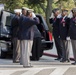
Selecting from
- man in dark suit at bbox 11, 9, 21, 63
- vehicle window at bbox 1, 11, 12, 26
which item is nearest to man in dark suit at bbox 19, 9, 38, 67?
man in dark suit at bbox 11, 9, 21, 63

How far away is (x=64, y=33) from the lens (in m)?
13.7

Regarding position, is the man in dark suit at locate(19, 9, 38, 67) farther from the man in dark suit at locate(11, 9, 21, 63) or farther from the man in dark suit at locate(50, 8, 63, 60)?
the man in dark suit at locate(50, 8, 63, 60)

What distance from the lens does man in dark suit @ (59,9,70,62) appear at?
1373 cm

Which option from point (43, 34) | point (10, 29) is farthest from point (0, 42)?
point (43, 34)

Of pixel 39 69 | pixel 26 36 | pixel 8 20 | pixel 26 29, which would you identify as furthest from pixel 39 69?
pixel 8 20

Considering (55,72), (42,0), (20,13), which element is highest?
(42,0)

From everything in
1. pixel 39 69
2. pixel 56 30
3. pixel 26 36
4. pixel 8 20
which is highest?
pixel 8 20

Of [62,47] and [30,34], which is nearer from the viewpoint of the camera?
[30,34]

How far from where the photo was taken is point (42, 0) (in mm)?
44656

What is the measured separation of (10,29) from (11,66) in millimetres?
2536

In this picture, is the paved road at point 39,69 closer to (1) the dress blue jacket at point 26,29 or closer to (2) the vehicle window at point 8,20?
(1) the dress blue jacket at point 26,29

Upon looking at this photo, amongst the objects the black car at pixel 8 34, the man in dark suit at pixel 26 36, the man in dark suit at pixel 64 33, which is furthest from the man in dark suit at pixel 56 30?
the man in dark suit at pixel 26 36

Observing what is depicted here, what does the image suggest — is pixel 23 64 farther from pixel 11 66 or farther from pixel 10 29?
pixel 10 29

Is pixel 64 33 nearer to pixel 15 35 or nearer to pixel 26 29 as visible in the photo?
pixel 15 35
